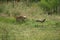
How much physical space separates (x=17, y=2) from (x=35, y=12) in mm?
4197

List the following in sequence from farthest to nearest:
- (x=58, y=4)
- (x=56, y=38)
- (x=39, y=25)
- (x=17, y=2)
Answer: (x=17, y=2) → (x=58, y=4) → (x=39, y=25) → (x=56, y=38)

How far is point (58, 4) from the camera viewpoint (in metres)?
19.9

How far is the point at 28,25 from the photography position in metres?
14.5

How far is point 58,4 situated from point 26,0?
233 inches

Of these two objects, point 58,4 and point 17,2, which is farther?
point 17,2

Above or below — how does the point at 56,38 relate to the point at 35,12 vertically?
above

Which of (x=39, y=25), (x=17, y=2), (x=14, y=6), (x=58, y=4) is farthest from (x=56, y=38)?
(x=17, y=2)

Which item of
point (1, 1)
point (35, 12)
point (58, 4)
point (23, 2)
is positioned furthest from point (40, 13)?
point (1, 1)

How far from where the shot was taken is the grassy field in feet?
35.2

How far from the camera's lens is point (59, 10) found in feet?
69.2

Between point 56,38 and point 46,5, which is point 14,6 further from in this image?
point 56,38

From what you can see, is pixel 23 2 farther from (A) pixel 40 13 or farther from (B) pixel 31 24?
(B) pixel 31 24

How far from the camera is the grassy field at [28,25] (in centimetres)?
1072

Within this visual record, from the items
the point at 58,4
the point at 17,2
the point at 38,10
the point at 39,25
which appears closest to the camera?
the point at 39,25
